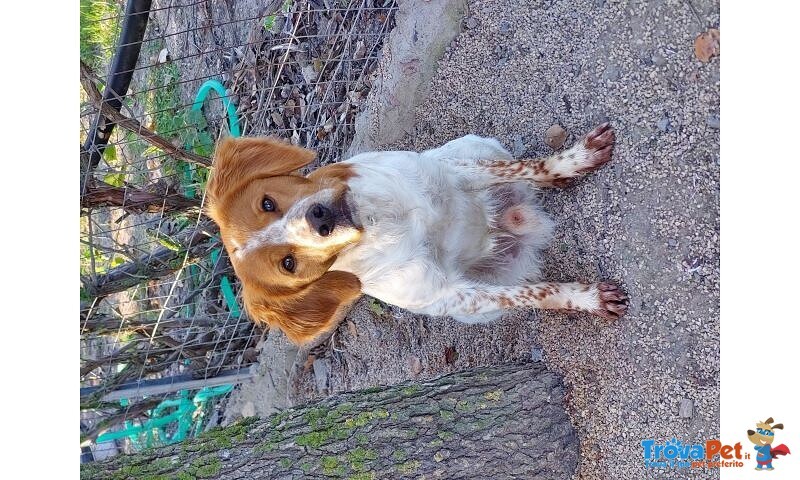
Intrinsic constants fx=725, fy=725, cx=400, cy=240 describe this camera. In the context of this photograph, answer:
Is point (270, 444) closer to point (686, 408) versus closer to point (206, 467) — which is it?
point (206, 467)

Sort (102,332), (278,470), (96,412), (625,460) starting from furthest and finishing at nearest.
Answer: (96,412) < (102,332) < (625,460) < (278,470)

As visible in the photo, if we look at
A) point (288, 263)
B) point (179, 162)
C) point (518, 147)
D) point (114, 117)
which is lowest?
point (288, 263)

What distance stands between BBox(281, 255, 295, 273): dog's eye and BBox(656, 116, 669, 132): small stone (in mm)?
1570

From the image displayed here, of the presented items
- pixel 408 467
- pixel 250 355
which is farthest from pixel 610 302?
pixel 250 355

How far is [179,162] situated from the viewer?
15.3 ft

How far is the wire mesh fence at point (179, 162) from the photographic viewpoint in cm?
423

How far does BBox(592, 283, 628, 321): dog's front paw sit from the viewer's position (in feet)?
9.95

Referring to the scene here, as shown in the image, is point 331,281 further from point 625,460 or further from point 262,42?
point 262,42

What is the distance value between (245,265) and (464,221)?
111 cm

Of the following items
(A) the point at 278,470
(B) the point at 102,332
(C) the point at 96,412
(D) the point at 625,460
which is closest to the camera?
(A) the point at 278,470

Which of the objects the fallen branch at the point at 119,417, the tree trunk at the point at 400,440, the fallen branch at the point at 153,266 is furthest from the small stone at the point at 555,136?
the fallen branch at the point at 119,417

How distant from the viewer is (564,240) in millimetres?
3434

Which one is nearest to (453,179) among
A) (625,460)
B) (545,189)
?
(545,189)
